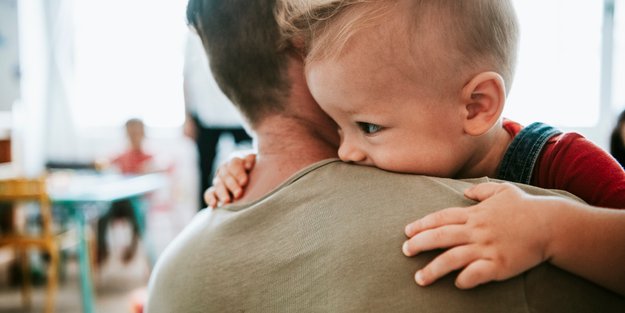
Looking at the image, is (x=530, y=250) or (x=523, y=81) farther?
(x=523, y=81)

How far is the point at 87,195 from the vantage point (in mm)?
3461

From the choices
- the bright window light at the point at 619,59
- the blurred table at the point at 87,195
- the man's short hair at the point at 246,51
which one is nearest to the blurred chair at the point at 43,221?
the blurred table at the point at 87,195

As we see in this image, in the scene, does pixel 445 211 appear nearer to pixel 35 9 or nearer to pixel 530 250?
pixel 530 250

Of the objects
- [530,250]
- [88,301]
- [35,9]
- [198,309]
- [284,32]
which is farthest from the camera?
[35,9]

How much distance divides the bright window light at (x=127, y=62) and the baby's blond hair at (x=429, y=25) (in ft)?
19.2

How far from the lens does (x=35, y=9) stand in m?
6.25

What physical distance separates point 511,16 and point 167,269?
68cm

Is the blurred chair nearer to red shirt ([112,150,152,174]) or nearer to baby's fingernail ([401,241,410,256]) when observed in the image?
red shirt ([112,150,152,174])

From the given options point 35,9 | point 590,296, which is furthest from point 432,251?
point 35,9

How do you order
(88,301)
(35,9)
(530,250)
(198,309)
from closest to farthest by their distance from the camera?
(530,250), (198,309), (88,301), (35,9)

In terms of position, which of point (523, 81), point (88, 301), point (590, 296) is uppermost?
point (590, 296)

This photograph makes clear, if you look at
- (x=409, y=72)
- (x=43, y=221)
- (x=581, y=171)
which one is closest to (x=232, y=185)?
(x=409, y=72)

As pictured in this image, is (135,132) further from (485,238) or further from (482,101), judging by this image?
(485,238)

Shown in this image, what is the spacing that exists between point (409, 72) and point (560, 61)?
458 centimetres
